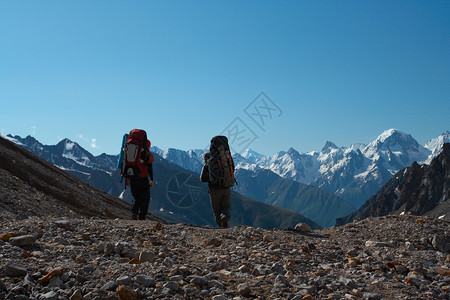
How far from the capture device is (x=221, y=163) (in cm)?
1521

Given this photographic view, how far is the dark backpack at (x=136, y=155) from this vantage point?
13961 mm

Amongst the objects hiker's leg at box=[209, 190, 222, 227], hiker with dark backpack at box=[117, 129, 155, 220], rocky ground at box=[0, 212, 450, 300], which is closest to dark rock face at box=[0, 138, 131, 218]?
hiker with dark backpack at box=[117, 129, 155, 220]

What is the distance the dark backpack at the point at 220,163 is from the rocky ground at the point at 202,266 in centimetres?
445

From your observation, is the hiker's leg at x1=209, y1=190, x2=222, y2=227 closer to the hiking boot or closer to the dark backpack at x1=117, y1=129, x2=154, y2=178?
the hiking boot

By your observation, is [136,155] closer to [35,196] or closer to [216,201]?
[216,201]

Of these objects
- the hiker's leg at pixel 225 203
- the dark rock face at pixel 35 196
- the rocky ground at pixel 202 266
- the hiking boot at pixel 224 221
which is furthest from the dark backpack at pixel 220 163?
the dark rock face at pixel 35 196

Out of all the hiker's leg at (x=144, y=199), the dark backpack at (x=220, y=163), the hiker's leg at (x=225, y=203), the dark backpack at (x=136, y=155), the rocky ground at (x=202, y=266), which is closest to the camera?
the rocky ground at (x=202, y=266)

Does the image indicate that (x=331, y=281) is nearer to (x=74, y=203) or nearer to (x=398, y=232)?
(x=398, y=232)

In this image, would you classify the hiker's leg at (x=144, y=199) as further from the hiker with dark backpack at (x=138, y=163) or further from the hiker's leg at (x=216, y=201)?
the hiker's leg at (x=216, y=201)

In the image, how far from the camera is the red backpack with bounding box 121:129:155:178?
45.8 feet

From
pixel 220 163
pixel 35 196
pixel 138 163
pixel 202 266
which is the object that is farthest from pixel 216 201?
pixel 35 196

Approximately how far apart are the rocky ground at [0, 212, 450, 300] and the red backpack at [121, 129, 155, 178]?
354 centimetres

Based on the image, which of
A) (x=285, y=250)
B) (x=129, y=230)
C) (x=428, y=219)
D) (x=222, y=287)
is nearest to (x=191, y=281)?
(x=222, y=287)

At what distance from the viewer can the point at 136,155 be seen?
1400 cm
